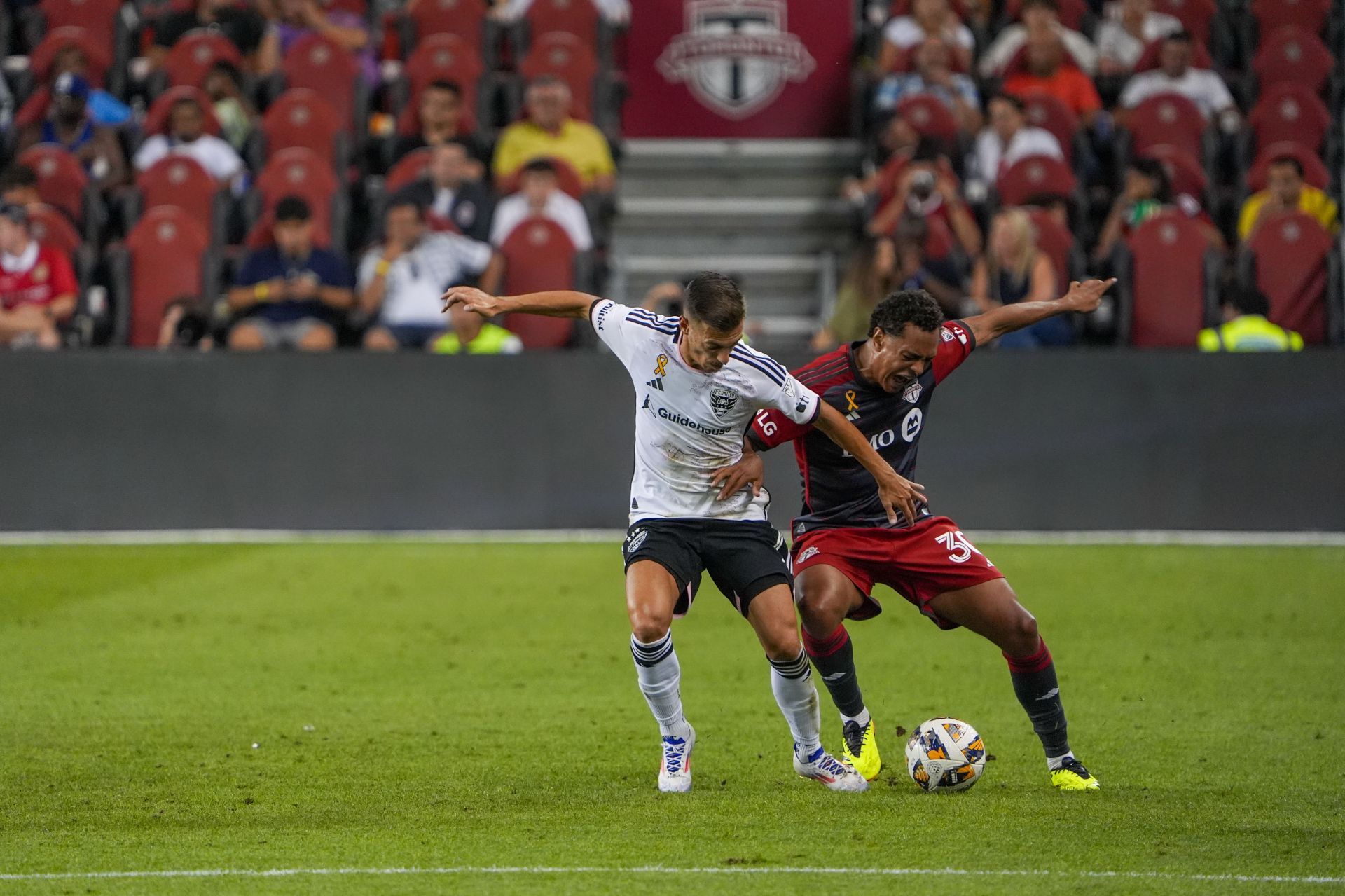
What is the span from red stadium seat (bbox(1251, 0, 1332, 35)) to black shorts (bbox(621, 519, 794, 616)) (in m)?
12.8

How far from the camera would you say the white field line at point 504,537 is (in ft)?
42.1

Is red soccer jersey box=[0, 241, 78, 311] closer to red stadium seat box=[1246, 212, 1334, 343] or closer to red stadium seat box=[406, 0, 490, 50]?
red stadium seat box=[406, 0, 490, 50]

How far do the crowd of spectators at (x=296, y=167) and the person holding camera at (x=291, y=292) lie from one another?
17 millimetres

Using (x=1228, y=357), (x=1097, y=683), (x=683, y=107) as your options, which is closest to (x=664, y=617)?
(x=1097, y=683)

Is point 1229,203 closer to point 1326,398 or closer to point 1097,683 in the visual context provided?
point 1326,398

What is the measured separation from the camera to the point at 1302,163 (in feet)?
48.3

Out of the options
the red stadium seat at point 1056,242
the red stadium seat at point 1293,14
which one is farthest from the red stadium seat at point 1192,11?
the red stadium seat at point 1056,242

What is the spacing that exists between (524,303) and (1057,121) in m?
10.4

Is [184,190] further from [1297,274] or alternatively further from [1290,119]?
[1290,119]

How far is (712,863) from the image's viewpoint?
491 centimetres

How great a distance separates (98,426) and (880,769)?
8.38 metres

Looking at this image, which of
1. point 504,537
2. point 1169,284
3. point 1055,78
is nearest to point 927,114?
point 1055,78

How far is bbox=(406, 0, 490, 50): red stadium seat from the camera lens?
17.0m

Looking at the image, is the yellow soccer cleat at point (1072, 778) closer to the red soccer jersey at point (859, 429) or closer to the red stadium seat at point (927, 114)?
the red soccer jersey at point (859, 429)
